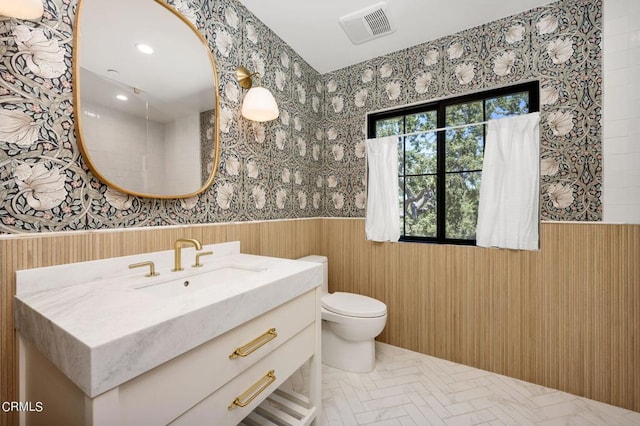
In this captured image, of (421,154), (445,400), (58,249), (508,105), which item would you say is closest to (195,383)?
(58,249)

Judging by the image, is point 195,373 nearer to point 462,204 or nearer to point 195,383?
point 195,383

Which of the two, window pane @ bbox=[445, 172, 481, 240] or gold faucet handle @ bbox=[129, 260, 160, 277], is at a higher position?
window pane @ bbox=[445, 172, 481, 240]

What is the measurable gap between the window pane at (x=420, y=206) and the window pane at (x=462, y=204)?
0.11 m

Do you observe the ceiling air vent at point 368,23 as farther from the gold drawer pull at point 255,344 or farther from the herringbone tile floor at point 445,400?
the herringbone tile floor at point 445,400

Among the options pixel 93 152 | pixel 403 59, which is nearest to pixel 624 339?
pixel 403 59

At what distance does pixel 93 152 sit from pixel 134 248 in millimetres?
407

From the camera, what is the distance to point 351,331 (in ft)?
5.61

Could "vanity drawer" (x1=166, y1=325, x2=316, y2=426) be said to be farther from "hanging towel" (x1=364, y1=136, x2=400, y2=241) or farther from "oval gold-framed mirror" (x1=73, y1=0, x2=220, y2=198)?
"hanging towel" (x1=364, y1=136, x2=400, y2=241)

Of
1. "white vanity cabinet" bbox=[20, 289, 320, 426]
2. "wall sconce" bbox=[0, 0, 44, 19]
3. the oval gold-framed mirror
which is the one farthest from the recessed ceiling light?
"white vanity cabinet" bbox=[20, 289, 320, 426]

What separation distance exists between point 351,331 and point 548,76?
6.77 ft

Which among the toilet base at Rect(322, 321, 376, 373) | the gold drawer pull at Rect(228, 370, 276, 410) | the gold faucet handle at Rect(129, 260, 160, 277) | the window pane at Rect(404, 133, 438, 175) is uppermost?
the window pane at Rect(404, 133, 438, 175)

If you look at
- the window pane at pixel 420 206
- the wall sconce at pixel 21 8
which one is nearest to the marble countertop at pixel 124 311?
the wall sconce at pixel 21 8

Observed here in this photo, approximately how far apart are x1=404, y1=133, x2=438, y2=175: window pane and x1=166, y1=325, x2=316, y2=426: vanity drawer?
1554 mm

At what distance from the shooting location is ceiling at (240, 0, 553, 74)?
1651 mm
